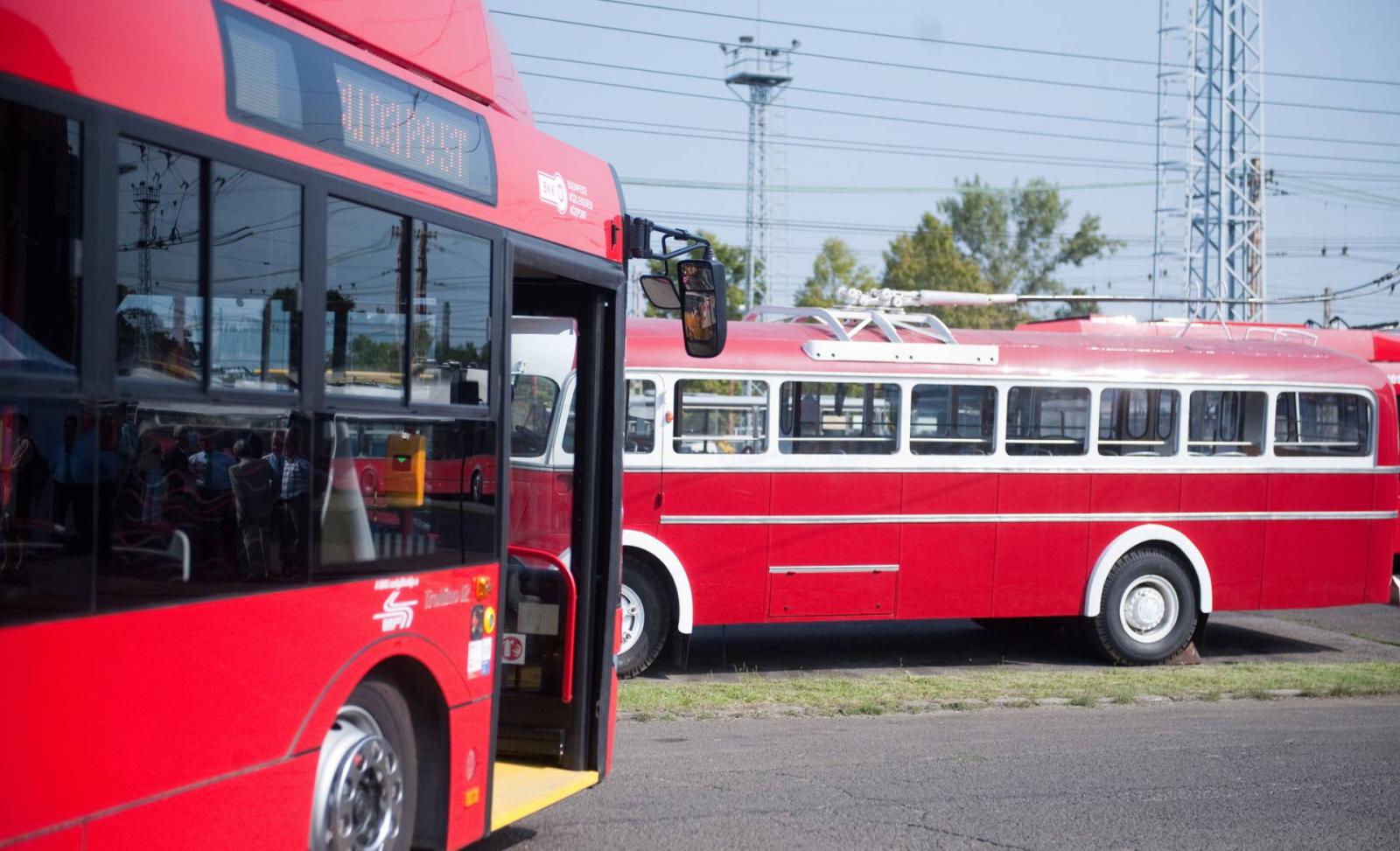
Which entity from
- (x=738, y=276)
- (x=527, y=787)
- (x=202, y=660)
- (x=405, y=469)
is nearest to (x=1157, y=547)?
(x=527, y=787)

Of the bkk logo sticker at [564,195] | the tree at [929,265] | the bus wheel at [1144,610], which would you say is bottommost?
the bus wheel at [1144,610]

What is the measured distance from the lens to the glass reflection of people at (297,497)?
13.6ft

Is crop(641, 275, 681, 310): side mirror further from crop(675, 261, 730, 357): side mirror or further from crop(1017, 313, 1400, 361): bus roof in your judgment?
crop(1017, 313, 1400, 361): bus roof

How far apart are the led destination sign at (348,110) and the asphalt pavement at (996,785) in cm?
290

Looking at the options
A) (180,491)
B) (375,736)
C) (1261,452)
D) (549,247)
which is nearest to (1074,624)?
(1261,452)

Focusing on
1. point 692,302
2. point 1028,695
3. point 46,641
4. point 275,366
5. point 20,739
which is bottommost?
point 1028,695

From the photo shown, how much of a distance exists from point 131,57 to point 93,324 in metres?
0.67

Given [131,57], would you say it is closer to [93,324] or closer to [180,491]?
[93,324]

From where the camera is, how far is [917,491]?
11883mm

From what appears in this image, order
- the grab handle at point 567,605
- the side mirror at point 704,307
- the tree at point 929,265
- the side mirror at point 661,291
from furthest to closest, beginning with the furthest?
the tree at point 929,265, the side mirror at point 661,291, the side mirror at point 704,307, the grab handle at point 567,605

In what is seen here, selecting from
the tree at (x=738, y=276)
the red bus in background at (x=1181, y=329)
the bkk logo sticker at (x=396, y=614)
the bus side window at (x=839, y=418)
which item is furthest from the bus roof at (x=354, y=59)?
the tree at (x=738, y=276)

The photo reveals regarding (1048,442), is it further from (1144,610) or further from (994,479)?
(1144,610)

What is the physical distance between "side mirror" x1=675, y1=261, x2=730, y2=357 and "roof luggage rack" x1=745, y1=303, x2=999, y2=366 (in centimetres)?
530

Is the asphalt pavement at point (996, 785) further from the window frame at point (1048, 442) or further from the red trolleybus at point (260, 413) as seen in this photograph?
the window frame at point (1048, 442)
